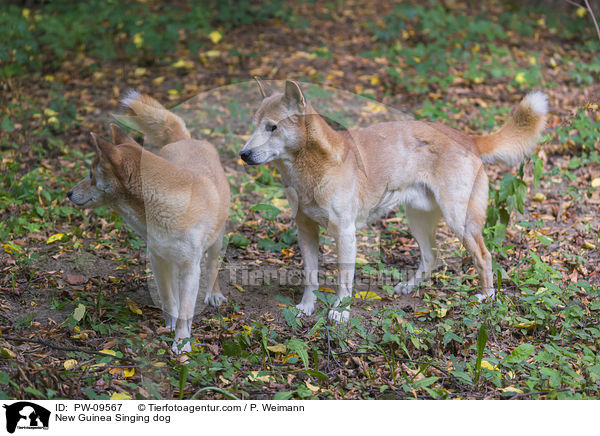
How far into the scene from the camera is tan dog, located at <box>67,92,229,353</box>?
3.93 metres

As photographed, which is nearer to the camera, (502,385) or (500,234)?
(502,385)

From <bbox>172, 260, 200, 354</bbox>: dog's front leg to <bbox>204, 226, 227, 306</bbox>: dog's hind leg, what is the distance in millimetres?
590

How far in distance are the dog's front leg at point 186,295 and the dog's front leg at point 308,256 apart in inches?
37.9

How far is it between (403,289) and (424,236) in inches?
20.4

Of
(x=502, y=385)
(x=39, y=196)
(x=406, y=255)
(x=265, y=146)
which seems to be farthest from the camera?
(x=39, y=196)

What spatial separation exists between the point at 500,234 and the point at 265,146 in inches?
91.4

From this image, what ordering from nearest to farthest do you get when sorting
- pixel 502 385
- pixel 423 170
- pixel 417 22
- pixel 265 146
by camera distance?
pixel 502 385, pixel 265 146, pixel 423 170, pixel 417 22

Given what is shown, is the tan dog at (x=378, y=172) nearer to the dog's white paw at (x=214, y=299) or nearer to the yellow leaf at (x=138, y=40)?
the dog's white paw at (x=214, y=299)

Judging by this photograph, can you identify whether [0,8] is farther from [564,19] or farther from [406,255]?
[564,19]

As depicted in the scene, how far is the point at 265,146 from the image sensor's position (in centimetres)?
428

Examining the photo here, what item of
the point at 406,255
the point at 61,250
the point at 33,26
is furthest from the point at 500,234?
the point at 33,26

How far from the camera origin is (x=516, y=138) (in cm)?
509

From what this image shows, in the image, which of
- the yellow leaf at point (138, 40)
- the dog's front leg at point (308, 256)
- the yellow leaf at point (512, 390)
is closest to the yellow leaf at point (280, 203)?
the dog's front leg at point (308, 256)
